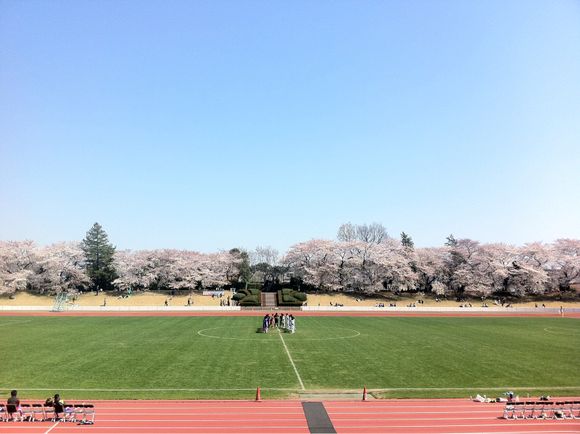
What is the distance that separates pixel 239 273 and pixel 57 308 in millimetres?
44279

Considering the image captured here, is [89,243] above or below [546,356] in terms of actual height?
above

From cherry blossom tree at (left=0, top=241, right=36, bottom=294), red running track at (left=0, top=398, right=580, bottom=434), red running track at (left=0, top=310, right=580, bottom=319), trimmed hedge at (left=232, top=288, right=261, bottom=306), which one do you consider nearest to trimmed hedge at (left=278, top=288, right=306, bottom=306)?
trimmed hedge at (left=232, top=288, right=261, bottom=306)

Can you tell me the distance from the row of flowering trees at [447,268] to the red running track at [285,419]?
68762mm

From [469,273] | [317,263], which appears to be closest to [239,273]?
[317,263]

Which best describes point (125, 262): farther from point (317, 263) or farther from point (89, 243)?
point (317, 263)

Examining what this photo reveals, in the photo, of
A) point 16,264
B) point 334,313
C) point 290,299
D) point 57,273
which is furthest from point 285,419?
point 16,264

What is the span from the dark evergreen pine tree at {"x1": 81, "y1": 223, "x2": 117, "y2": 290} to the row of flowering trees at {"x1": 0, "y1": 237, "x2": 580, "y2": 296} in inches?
53.0

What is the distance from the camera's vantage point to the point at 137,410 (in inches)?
624

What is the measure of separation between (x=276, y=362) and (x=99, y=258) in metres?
79.5

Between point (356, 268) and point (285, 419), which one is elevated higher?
point (356, 268)

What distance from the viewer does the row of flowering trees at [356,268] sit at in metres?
83.8

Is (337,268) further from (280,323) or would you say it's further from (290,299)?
(280,323)

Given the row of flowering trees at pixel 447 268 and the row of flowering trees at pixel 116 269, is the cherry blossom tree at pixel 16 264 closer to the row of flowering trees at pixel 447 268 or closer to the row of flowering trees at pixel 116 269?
the row of flowering trees at pixel 116 269

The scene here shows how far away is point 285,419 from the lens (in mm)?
15008
